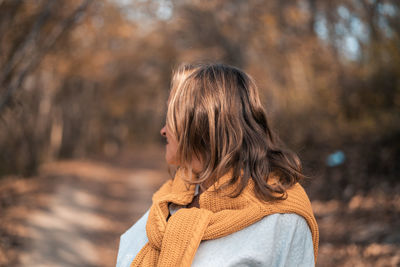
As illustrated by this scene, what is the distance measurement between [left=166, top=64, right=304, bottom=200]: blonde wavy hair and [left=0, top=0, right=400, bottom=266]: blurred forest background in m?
0.30

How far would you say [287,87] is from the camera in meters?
12.5

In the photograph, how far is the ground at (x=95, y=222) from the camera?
209 inches

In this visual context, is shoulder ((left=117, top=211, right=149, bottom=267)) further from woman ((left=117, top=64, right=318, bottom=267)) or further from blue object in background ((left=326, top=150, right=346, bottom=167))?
blue object in background ((left=326, top=150, right=346, bottom=167))

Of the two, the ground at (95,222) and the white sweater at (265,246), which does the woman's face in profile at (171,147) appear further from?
the ground at (95,222)

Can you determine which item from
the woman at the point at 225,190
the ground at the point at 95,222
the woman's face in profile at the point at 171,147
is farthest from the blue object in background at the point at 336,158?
the woman's face in profile at the point at 171,147

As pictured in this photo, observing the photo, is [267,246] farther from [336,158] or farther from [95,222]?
[95,222]

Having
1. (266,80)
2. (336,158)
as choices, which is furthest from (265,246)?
(266,80)

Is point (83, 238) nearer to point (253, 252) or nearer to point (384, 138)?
point (384, 138)

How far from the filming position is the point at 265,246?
1493mm

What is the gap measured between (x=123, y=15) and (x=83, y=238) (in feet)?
31.3

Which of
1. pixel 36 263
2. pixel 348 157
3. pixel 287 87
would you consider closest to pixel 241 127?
pixel 36 263

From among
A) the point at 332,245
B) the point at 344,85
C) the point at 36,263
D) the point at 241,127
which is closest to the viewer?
the point at 241,127

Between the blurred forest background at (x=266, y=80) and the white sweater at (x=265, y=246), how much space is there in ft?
2.26

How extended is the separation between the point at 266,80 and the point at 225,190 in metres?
15.0
